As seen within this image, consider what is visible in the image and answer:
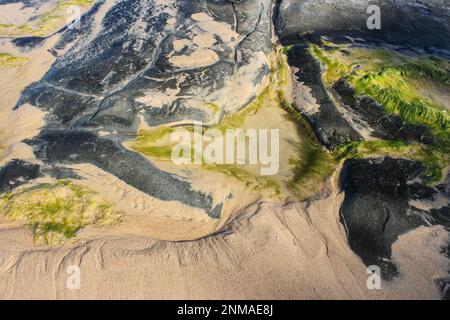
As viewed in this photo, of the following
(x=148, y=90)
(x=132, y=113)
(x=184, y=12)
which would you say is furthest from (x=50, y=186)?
(x=184, y=12)

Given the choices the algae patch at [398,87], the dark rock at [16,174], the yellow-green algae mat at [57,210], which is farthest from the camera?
the algae patch at [398,87]

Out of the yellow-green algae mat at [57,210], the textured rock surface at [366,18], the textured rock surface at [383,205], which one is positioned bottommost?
the textured rock surface at [383,205]

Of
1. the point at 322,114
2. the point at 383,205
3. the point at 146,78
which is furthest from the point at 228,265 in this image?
the point at 146,78

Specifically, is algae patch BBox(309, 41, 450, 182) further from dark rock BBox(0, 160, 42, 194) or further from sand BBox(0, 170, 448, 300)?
dark rock BBox(0, 160, 42, 194)

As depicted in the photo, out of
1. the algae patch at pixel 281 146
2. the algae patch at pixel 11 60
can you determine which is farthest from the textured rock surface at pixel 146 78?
the algae patch at pixel 11 60

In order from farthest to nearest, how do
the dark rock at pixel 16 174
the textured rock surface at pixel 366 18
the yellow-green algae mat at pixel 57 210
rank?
the textured rock surface at pixel 366 18, the dark rock at pixel 16 174, the yellow-green algae mat at pixel 57 210

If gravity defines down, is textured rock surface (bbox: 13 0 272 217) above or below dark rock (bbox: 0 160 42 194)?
above

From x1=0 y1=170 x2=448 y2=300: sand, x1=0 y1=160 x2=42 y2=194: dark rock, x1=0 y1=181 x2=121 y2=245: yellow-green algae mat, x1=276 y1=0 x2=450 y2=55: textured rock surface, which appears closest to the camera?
x1=0 y1=170 x2=448 y2=300: sand

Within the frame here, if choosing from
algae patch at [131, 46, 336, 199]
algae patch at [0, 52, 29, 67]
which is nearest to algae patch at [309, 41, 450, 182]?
algae patch at [131, 46, 336, 199]

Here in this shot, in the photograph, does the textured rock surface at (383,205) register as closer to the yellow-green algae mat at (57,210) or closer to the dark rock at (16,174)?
the yellow-green algae mat at (57,210)
